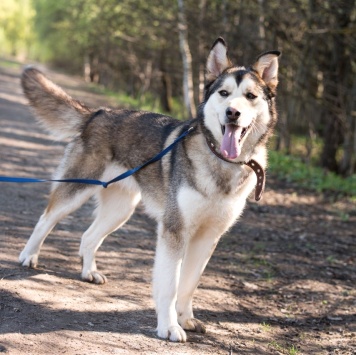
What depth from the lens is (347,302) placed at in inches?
270

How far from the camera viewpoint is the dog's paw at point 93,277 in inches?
241

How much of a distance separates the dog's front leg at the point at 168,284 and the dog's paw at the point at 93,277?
1.28 metres

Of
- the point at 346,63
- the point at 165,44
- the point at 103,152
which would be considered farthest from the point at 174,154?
the point at 165,44

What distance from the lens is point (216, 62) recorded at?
5.16m

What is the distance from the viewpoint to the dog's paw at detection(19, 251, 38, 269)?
6.04 meters

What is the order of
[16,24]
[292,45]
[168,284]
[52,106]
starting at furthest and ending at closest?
1. [16,24]
2. [292,45]
3. [52,106]
4. [168,284]

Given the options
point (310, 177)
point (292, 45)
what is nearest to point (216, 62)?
point (310, 177)

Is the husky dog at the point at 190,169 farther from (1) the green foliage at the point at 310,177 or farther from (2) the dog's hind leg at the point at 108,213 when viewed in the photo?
(1) the green foliage at the point at 310,177

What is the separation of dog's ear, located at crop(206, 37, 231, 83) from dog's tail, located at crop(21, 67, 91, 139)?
5.08 ft

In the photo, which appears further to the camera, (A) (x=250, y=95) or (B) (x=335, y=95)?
(B) (x=335, y=95)

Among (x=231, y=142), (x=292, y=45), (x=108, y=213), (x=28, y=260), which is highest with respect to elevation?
(x=292, y=45)

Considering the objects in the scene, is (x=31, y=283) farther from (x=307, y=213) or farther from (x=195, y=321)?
(x=307, y=213)

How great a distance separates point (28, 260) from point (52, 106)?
1485 mm

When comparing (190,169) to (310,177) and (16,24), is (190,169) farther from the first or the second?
(16,24)
